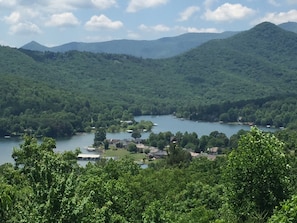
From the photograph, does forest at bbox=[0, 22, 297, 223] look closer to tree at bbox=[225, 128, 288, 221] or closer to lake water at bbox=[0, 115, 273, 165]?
tree at bbox=[225, 128, 288, 221]

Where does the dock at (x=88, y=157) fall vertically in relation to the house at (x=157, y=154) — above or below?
above

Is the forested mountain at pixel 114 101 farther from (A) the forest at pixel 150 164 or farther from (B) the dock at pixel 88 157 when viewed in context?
(B) the dock at pixel 88 157

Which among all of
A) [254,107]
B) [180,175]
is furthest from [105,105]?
[180,175]

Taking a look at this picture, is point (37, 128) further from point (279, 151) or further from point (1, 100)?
point (279, 151)

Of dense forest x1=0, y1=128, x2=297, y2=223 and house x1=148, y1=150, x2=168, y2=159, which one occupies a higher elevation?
dense forest x1=0, y1=128, x2=297, y2=223

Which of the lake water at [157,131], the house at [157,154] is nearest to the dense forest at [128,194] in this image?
the lake water at [157,131]

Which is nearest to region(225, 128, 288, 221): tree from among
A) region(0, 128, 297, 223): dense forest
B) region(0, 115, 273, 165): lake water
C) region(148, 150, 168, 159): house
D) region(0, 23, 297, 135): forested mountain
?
region(0, 128, 297, 223): dense forest

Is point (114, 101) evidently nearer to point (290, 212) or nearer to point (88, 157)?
point (88, 157)
